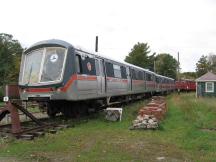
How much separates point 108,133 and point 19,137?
2.64 metres

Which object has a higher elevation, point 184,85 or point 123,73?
point 123,73

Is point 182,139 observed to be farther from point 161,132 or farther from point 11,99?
point 11,99

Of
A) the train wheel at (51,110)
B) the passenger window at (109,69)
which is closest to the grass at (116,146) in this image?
the train wheel at (51,110)

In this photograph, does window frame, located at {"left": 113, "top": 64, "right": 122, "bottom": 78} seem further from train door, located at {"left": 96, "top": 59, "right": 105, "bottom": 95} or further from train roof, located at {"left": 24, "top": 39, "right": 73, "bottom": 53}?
train roof, located at {"left": 24, "top": 39, "right": 73, "bottom": 53}

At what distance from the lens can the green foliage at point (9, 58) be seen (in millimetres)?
64000

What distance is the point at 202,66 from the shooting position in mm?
107562

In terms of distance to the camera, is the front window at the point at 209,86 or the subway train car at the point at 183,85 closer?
the front window at the point at 209,86

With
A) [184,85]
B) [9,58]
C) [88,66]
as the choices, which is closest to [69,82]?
[88,66]

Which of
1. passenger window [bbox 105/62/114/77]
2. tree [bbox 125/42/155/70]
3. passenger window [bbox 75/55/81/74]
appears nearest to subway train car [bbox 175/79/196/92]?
tree [bbox 125/42/155/70]

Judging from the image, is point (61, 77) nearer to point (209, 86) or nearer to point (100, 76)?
point (100, 76)

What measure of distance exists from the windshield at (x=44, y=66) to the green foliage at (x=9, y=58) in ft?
150

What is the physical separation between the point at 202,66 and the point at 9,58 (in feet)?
182

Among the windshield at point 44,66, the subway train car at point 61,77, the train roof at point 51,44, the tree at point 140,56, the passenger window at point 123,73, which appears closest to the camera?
the subway train car at point 61,77

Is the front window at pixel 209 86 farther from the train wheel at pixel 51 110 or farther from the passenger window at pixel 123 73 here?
the train wheel at pixel 51 110
